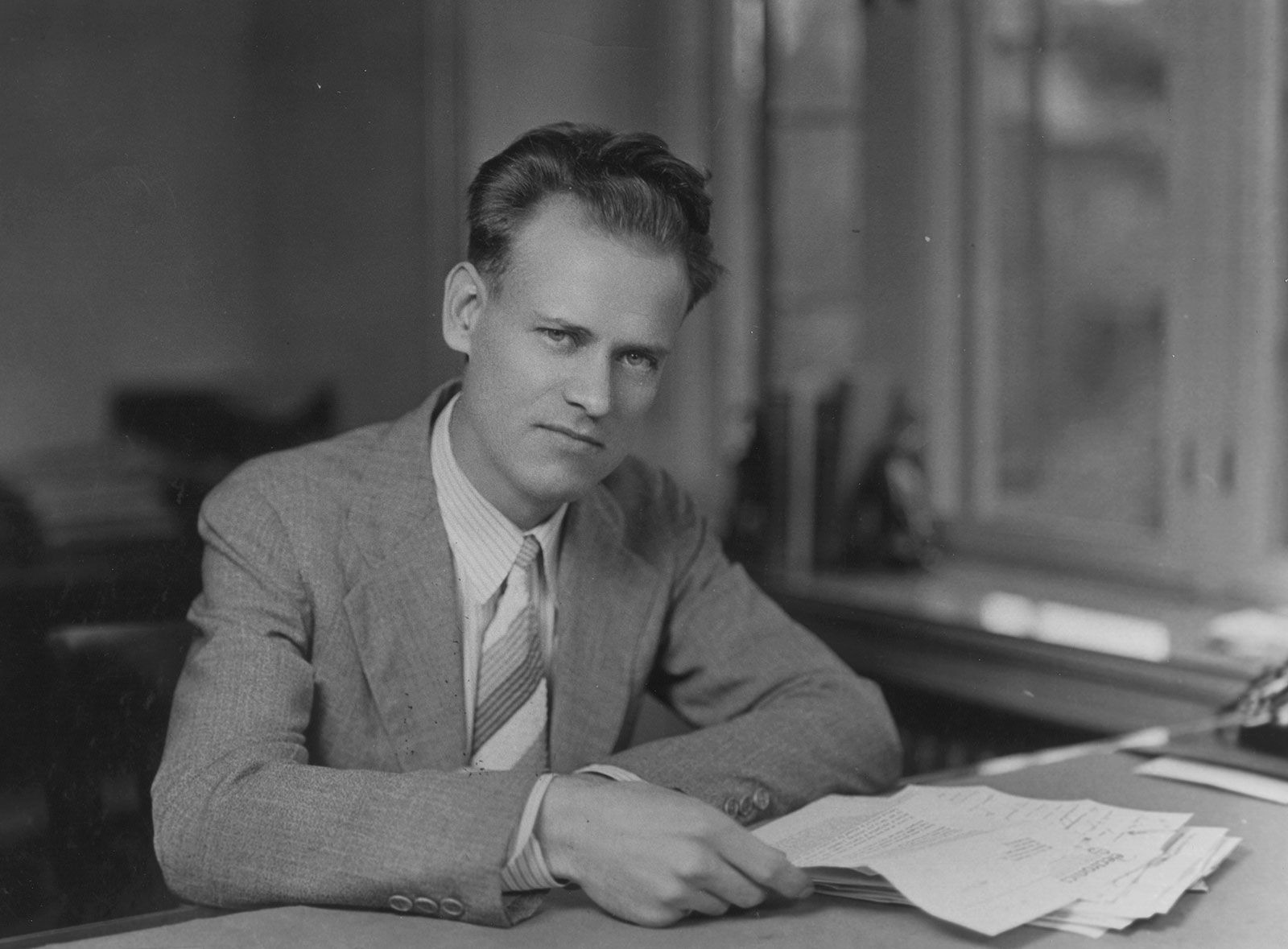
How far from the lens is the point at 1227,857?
122 cm

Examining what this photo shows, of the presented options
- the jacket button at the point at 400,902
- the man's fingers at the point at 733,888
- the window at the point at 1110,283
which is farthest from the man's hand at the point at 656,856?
the window at the point at 1110,283

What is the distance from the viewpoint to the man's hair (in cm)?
135

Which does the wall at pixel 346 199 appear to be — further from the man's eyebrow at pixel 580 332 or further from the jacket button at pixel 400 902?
the jacket button at pixel 400 902

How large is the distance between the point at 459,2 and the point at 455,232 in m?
0.29

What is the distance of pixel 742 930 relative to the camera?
3.43 feet

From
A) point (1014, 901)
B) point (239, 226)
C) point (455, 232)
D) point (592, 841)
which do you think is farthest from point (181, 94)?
point (1014, 901)

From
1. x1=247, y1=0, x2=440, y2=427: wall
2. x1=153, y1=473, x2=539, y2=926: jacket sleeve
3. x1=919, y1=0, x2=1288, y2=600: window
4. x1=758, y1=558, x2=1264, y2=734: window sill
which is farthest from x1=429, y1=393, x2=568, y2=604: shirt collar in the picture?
x1=919, y1=0, x2=1288, y2=600: window

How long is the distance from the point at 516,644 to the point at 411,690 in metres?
0.13

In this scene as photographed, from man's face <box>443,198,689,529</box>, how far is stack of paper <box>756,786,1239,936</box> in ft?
1.31

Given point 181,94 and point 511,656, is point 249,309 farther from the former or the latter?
point 511,656

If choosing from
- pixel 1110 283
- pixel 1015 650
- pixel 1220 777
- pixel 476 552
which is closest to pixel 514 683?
pixel 476 552

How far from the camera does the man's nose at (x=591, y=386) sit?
52.0 inches

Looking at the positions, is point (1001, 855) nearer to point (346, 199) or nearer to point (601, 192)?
point (601, 192)

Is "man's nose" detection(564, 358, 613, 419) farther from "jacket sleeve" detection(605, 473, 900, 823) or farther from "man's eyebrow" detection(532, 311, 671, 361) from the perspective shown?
"jacket sleeve" detection(605, 473, 900, 823)
